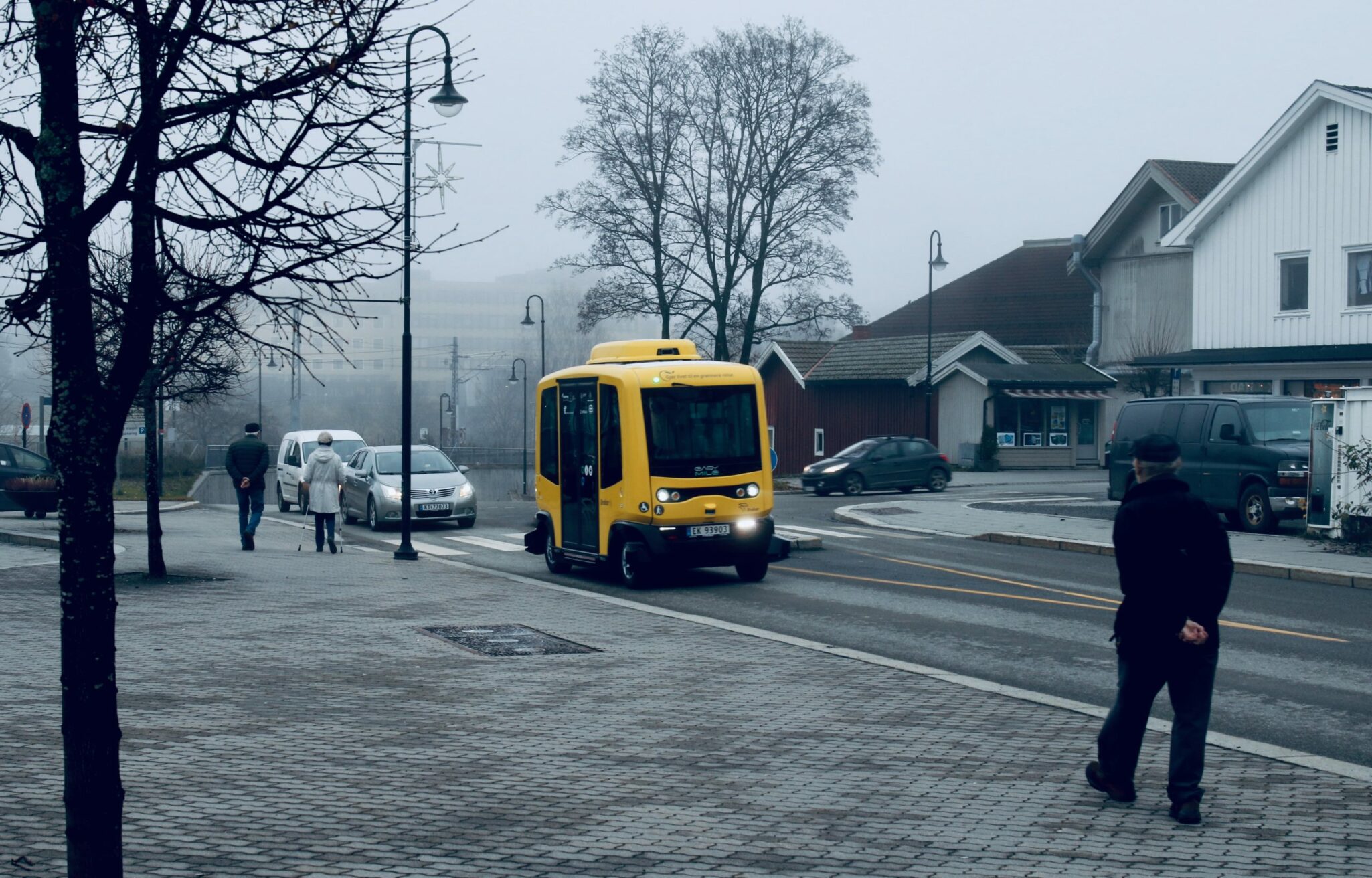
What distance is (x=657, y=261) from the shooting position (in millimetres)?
50781

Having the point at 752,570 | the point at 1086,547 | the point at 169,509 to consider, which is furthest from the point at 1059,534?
the point at 169,509

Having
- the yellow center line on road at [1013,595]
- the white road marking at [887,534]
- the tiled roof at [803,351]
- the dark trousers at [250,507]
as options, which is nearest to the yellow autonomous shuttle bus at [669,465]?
the yellow center line on road at [1013,595]

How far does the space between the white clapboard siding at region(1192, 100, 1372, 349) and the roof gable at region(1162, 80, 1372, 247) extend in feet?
0.46

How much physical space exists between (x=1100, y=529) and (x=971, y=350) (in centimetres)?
2847

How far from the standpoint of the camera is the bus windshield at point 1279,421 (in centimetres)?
2205

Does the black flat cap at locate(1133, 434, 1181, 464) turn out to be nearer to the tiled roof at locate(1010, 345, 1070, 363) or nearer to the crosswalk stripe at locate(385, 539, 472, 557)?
the crosswalk stripe at locate(385, 539, 472, 557)

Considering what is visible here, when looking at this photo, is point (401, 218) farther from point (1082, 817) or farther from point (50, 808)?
point (1082, 817)

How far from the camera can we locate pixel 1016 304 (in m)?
63.8

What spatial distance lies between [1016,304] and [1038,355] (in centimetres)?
1073

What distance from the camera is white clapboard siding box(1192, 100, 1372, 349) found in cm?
2870

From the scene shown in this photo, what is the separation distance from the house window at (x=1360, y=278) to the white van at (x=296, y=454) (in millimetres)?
21309

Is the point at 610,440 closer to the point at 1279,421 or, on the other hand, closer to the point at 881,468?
the point at 1279,421

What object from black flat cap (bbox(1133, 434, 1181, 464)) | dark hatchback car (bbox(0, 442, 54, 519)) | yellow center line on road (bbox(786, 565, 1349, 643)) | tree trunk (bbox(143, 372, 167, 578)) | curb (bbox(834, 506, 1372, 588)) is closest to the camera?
black flat cap (bbox(1133, 434, 1181, 464))

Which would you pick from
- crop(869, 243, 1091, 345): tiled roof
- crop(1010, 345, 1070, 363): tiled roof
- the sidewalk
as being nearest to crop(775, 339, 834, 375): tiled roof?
crop(869, 243, 1091, 345): tiled roof
